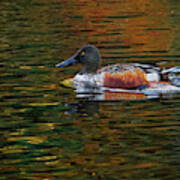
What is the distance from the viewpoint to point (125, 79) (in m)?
12.3

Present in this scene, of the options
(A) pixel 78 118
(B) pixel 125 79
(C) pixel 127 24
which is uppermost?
(C) pixel 127 24

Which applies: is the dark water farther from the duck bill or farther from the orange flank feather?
the orange flank feather

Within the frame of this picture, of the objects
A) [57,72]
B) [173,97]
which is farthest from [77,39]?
[173,97]

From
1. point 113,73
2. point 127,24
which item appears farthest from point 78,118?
point 127,24

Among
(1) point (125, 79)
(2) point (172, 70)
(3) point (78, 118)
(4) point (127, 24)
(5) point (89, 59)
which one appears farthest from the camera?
(4) point (127, 24)

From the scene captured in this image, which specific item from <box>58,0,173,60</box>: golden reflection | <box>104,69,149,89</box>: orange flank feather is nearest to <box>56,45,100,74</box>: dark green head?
<box>104,69,149,89</box>: orange flank feather

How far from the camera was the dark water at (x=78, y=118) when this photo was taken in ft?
25.0

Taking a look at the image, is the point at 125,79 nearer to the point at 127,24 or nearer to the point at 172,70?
the point at 172,70

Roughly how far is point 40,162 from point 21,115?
2510 millimetres

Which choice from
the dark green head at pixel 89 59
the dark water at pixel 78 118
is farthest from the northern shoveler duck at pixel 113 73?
the dark water at pixel 78 118

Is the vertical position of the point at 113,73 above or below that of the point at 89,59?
below

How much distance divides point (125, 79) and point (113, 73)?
276mm

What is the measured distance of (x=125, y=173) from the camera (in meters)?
7.33

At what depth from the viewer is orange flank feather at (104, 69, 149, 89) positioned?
12344mm
